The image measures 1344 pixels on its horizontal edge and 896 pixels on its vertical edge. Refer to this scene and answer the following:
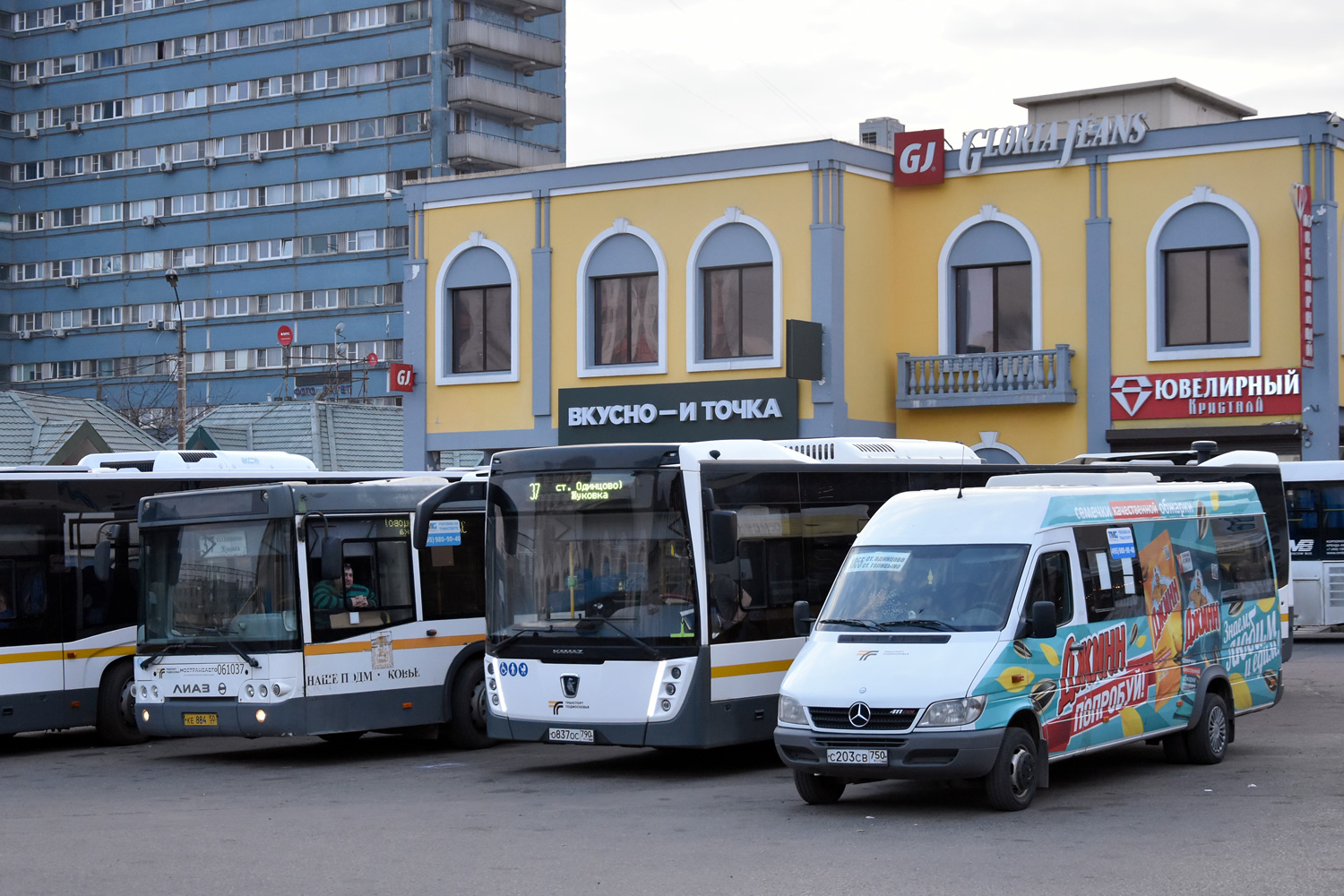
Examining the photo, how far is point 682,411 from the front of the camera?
33.8 m

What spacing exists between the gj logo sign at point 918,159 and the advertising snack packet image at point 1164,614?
19.7 m

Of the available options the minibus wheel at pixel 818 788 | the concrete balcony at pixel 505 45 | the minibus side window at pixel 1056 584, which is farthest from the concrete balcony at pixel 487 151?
the minibus wheel at pixel 818 788

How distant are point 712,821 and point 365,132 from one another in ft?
273

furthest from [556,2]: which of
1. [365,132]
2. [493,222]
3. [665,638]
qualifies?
[665,638]

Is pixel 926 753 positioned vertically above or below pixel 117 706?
above

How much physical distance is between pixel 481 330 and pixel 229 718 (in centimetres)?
2081

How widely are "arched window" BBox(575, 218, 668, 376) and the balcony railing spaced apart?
4.75 m

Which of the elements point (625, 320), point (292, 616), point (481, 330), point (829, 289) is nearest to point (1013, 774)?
point (292, 616)

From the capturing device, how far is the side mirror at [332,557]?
16.8m

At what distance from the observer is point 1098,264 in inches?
1252

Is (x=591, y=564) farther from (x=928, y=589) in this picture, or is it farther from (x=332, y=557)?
(x=928, y=589)

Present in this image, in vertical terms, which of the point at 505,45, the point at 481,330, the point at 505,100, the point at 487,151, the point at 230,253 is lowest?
the point at 481,330

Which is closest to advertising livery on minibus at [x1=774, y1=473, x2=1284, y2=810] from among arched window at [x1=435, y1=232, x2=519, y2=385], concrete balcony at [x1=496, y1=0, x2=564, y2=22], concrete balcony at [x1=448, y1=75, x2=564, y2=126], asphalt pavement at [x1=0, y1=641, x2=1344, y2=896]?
asphalt pavement at [x1=0, y1=641, x2=1344, y2=896]

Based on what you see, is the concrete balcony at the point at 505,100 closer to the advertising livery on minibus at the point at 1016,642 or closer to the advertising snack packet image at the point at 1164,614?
the advertising livery on minibus at the point at 1016,642
